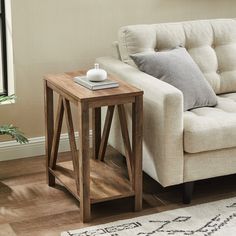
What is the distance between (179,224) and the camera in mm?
3238

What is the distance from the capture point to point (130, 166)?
11.1ft

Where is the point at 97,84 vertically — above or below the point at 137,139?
above

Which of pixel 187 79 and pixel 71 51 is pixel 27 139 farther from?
pixel 187 79

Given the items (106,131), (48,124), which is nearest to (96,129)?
(106,131)

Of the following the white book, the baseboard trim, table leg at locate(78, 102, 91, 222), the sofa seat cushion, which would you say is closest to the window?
the baseboard trim

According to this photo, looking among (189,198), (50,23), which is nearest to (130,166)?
(189,198)

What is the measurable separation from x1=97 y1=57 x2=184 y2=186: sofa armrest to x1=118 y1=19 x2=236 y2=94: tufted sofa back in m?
0.37

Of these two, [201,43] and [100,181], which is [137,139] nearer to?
[100,181]

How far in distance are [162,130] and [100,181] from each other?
0.47 meters

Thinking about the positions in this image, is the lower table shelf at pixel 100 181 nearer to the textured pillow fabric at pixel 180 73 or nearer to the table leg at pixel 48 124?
the table leg at pixel 48 124

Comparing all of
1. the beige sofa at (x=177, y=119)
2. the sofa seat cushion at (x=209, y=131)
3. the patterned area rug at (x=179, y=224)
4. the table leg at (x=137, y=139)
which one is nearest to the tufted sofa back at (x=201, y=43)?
the beige sofa at (x=177, y=119)

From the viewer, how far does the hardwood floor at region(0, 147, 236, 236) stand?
3.25 meters

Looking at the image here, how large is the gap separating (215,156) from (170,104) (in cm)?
41

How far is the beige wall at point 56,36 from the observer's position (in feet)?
13.0
